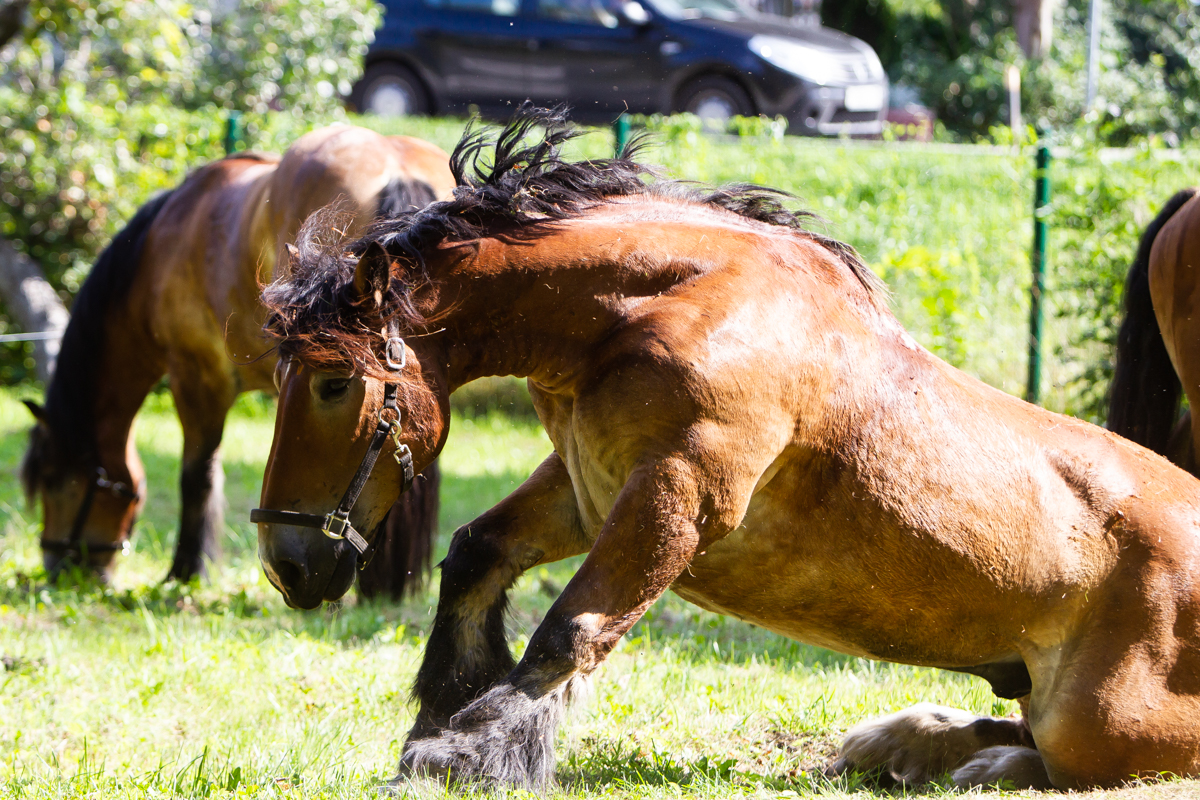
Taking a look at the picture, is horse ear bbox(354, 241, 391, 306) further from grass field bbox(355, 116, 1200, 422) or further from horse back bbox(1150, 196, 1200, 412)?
grass field bbox(355, 116, 1200, 422)

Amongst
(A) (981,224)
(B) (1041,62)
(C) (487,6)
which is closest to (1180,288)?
(A) (981,224)

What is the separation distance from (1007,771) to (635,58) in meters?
12.4

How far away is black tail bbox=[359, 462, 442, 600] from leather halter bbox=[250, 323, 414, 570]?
264 centimetres

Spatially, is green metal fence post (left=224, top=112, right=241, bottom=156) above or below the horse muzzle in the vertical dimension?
above

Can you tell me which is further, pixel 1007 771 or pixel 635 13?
pixel 635 13

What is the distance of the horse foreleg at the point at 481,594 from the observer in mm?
3217

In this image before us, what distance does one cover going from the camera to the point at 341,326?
282cm

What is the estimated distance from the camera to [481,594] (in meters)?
3.25

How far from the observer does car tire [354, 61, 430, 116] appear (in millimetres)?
15797

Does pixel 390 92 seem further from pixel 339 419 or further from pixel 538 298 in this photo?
Answer: pixel 339 419

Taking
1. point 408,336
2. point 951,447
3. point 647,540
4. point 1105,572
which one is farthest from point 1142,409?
point 408,336

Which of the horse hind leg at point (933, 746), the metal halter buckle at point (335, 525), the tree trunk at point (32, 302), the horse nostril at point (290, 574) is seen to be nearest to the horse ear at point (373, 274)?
the metal halter buckle at point (335, 525)

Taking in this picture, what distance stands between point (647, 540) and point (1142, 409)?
3211 mm

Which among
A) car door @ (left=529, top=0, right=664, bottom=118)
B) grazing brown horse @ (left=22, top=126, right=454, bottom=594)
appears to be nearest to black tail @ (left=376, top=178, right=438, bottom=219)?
grazing brown horse @ (left=22, top=126, right=454, bottom=594)
